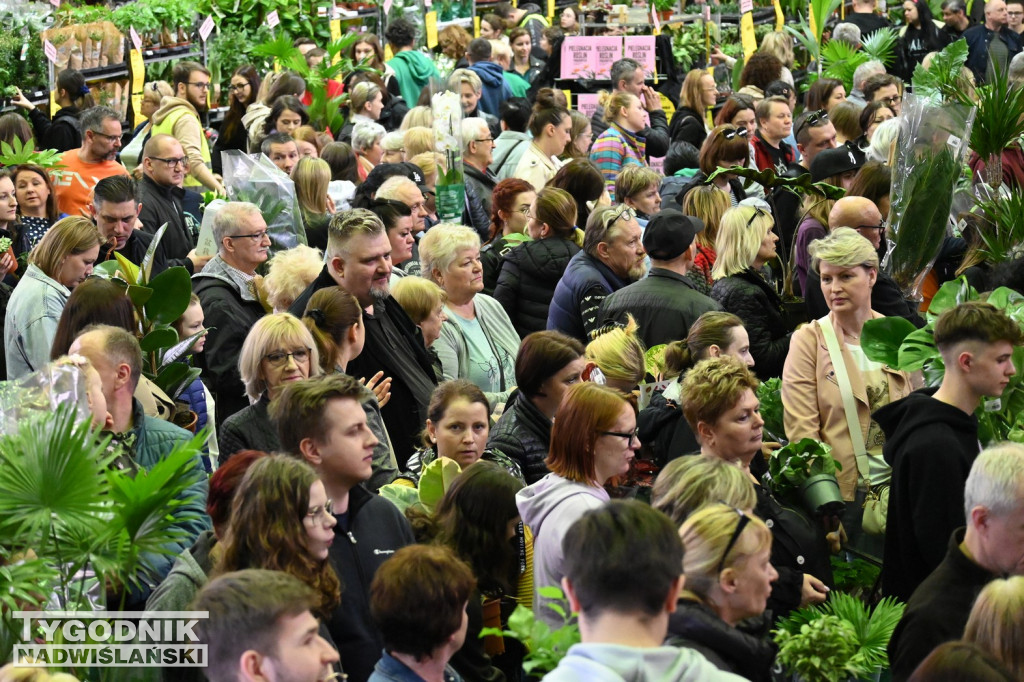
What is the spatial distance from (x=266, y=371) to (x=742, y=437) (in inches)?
61.8

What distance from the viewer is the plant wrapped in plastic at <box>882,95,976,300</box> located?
610cm

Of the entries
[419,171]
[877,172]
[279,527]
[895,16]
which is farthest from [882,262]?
[895,16]

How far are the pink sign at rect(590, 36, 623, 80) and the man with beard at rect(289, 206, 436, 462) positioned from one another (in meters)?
6.86

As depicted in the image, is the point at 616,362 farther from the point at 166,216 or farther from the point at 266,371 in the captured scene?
the point at 166,216

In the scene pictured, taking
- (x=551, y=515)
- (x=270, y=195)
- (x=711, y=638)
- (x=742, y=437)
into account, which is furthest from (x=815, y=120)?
(x=711, y=638)

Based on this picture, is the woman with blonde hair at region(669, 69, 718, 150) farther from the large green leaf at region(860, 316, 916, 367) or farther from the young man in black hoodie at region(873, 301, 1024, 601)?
the young man in black hoodie at region(873, 301, 1024, 601)

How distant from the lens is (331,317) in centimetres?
502

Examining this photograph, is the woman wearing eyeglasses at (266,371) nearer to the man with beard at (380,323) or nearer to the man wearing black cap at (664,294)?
the man with beard at (380,323)

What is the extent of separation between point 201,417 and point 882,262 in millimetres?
3130

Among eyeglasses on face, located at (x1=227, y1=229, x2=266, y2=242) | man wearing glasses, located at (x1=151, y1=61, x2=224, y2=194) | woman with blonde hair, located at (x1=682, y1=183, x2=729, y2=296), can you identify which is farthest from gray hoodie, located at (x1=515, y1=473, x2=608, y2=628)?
man wearing glasses, located at (x1=151, y1=61, x2=224, y2=194)

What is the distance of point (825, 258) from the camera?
16.3ft

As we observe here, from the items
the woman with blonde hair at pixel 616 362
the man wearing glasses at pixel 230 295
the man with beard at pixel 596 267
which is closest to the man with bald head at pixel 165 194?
the man wearing glasses at pixel 230 295

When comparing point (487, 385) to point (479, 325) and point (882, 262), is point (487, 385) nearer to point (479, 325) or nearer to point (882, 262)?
point (479, 325)

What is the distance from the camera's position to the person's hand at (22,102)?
1021 cm
